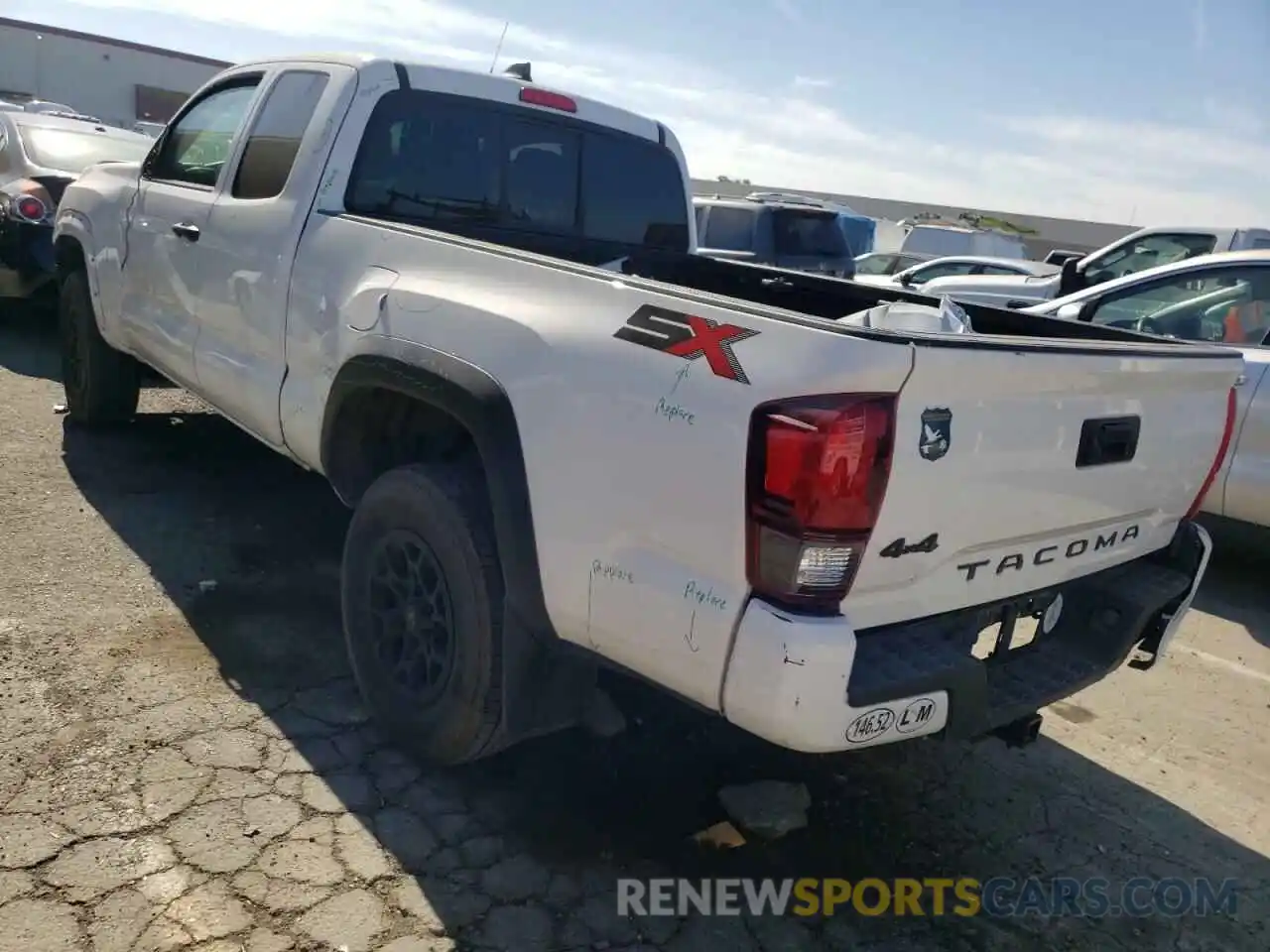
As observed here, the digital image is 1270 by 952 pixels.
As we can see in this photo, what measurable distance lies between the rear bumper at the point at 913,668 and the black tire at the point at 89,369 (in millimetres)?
4616

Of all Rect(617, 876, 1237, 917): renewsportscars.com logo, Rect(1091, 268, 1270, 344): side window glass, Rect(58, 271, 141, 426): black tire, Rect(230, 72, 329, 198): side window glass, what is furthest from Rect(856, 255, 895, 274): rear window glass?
Rect(617, 876, 1237, 917): renewsportscars.com logo

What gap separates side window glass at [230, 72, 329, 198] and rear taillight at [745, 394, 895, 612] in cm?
245

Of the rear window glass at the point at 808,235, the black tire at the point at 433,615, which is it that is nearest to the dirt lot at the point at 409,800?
the black tire at the point at 433,615

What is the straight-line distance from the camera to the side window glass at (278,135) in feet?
12.5

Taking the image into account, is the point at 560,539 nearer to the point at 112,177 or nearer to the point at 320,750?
the point at 320,750

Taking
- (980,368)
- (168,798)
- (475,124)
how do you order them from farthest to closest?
(475,124), (168,798), (980,368)

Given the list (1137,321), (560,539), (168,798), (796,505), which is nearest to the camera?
(796,505)

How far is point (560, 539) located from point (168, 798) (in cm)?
135

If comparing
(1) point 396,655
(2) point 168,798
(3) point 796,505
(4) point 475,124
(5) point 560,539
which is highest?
(4) point 475,124

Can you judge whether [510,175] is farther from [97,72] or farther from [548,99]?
[97,72]

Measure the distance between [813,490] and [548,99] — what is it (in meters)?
2.64

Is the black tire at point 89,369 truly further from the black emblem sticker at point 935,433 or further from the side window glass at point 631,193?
the black emblem sticker at point 935,433

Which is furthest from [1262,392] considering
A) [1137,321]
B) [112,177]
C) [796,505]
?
[112,177]

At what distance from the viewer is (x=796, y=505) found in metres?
2.11
